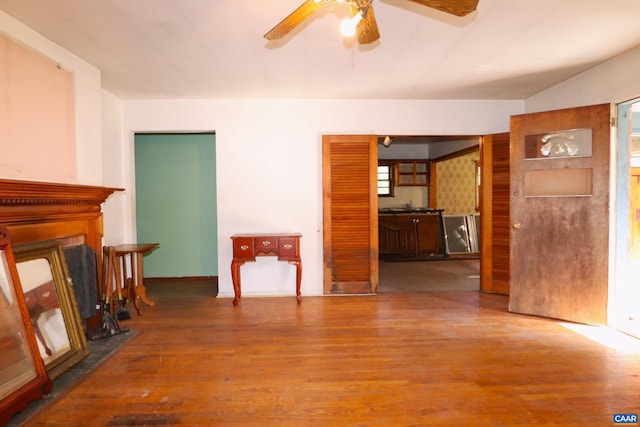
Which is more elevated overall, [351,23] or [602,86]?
[602,86]

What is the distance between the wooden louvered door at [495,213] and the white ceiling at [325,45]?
70 centimetres

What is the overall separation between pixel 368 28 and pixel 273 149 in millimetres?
2285

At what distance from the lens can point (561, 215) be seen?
3.05 metres

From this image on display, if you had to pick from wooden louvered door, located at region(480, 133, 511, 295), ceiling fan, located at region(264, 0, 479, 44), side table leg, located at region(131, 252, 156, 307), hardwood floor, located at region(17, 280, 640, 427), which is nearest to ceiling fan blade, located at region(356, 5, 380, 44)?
ceiling fan, located at region(264, 0, 479, 44)

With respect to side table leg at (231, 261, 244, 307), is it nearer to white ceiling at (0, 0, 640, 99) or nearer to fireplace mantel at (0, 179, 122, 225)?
fireplace mantel at (0, 179, 122, 225)

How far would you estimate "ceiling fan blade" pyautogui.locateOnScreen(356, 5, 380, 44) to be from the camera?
175 cm

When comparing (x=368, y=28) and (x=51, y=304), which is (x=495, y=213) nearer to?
(x=368, y=28)

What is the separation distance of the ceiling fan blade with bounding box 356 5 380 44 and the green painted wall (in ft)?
11.0

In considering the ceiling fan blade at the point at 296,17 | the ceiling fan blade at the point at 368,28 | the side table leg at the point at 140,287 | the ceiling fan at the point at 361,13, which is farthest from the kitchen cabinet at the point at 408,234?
the ceiling fan blade at the point at 296,17

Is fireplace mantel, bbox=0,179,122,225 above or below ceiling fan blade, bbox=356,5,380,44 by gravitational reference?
below

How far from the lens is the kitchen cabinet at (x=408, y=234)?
245 inches

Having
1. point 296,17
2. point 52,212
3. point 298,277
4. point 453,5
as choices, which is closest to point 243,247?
point 298,277

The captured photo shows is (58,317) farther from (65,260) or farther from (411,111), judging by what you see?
(411,111)

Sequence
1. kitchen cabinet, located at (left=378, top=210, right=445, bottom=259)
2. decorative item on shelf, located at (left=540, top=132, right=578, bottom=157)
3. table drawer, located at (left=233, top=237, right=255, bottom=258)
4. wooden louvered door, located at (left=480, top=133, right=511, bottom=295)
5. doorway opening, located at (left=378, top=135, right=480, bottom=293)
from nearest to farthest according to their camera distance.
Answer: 1. decorative item on shelf, located at (left=540, top=132, right=578, bottom=157)
2. table drawer, located at (left=233, top=237, right=255, bottom=258)
3. wooden louvered door, located at (left=480, top=133, right=511, bottom=295)
4. doorway opening, located at (left=378, top=135, right=480, bottom=293)
5. kitchen cabinet, located at (left=378, top=210, right=445, bottom=259)
